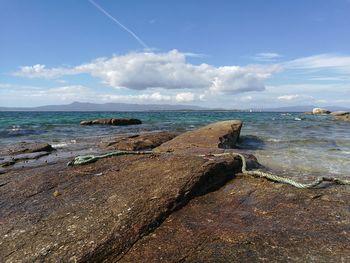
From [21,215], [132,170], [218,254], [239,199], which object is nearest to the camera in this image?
[218,254]

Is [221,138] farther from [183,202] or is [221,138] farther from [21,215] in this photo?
[21,215]

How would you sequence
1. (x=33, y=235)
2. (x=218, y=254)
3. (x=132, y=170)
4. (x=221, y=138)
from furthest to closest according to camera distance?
(x=221, y=138)
(x=132, y=170)
(x=33, y=235)
(x=218, y=254)

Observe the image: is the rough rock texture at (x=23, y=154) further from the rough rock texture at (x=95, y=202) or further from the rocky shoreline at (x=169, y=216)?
the rocky shoreline at (x=169, y=216)

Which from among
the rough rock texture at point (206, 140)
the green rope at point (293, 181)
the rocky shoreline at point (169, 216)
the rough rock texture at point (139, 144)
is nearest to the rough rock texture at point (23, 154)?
the rough rock texture at point (139, 144)

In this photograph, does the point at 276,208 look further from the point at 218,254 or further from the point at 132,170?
the point at 132,170

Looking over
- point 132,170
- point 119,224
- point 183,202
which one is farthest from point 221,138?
point 119,224

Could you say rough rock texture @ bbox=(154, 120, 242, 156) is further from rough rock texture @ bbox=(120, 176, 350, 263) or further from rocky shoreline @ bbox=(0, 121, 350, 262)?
rough rock texture @ bbox=(120, 176, 350, 263)

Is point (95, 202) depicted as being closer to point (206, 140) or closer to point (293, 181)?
point (293, 181)

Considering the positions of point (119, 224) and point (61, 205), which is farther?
point (61, 205)

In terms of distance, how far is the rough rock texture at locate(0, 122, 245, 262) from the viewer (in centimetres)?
404

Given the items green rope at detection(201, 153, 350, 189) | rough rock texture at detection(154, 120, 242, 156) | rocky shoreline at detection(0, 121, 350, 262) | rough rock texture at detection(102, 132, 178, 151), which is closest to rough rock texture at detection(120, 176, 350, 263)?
rocky shoreline at detection(0, 121, 350, 262)

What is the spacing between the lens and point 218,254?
12.8ft

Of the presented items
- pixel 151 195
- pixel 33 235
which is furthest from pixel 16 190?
pixel 151 195

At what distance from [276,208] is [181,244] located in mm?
1688
